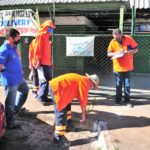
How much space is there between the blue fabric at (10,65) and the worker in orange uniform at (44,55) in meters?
1.45

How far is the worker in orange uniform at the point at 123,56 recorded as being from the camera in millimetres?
7676

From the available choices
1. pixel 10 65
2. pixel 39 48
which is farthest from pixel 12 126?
pixel 39 48

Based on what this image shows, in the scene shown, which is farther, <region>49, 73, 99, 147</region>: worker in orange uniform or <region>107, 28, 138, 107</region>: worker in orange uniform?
<region>107, 28, 138, 107</region>: worker in orange uniform

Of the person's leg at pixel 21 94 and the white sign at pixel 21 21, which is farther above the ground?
the white sign at pixel 21 21

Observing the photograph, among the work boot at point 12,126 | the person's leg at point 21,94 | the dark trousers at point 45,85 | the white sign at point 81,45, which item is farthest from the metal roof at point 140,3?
the work boot at point 12,126

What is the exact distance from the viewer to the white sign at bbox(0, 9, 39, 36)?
933cm

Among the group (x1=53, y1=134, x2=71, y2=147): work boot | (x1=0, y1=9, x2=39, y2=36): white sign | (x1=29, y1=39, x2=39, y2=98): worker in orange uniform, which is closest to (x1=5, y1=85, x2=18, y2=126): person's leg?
(x1=53, y1=134, x2=71, y2=147): work boot

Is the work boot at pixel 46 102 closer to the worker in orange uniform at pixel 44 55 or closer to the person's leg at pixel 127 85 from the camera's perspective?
the worker in orange uniform at pixel 44 55

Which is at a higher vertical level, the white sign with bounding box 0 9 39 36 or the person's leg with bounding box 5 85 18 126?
the white sign with bounding box 0 9 39 36

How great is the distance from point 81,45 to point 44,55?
148cm

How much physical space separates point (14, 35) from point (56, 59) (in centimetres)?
647

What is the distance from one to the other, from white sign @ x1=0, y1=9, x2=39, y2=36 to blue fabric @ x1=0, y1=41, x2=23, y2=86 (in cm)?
314

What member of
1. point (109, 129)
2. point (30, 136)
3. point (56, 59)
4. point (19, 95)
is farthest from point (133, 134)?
point (56, 59)

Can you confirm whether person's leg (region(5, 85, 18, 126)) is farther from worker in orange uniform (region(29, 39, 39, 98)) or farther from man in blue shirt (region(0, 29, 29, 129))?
worker in orange uniform (region(29, 39, 39, 98))
